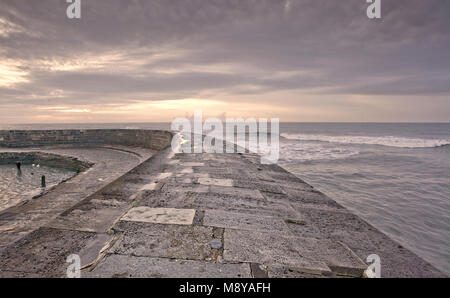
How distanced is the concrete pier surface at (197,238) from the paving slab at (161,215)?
13 mm

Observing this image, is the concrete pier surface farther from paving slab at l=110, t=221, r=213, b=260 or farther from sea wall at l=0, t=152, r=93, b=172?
sea wall at l=0, t=152, r=93, b=172

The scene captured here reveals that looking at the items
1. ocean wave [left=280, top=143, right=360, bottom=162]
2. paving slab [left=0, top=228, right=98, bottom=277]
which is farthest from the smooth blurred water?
paving slab [left=0, top=228, right=98, bottom=277]

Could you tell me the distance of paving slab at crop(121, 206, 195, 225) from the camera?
279cm

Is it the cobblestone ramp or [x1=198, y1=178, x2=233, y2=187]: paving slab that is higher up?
[x1=198, y1=178, x2=233, y2=187]: paving slab

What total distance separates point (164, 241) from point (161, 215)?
0.69 metres

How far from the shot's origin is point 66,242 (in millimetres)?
2305

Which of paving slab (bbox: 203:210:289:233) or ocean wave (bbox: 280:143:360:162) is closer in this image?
paving slab (bbox: 203:210:289:233)

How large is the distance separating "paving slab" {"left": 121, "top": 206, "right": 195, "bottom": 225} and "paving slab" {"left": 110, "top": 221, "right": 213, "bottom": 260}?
11 cm

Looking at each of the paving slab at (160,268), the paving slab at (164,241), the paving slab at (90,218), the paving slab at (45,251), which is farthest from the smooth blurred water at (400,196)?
the paving slab at (45,251)

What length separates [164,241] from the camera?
231 centimetres
